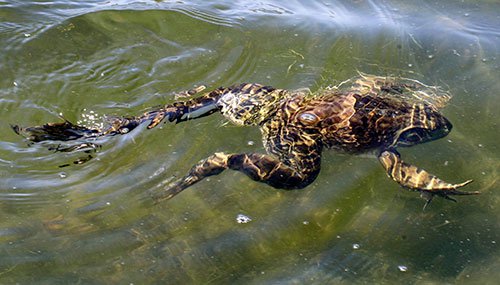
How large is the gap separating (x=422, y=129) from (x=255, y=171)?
65.4 inches

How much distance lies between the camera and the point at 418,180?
4324mm

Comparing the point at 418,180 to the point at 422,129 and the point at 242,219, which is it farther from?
the point at 242,219

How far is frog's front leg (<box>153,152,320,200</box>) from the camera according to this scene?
433 cm

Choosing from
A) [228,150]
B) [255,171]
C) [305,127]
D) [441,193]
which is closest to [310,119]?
[305,127]

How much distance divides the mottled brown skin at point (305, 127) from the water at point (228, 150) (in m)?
0.11

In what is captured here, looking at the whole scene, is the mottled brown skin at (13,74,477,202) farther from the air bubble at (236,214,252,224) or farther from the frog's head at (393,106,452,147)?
the air bubble at (236,214,252,224)

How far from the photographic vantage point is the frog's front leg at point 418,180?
4.23 meters

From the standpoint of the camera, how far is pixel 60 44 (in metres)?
6.02

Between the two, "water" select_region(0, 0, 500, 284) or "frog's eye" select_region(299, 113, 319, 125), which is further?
"frog's eye" select_region(299, 113, 319, 125)

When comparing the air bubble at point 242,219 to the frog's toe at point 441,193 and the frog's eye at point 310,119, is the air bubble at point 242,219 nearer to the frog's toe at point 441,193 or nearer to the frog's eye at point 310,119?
the frog's eye at point 310,119

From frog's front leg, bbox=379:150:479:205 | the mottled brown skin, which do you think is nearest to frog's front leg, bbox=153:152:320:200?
the mottled brown skin

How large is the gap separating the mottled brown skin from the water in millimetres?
107

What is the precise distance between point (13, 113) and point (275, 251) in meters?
3.00

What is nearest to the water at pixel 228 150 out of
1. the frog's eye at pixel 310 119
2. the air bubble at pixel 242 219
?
the air bubble at pixel 242 219
